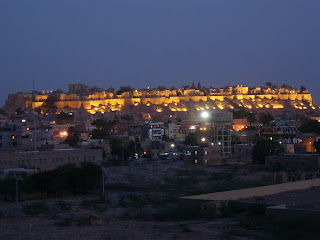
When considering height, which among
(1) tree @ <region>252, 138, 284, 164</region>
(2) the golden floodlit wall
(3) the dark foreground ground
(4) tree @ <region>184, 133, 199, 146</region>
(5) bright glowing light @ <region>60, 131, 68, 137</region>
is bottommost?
(3) the dark foreground ground

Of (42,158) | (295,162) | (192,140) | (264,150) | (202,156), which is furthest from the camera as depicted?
(192,140)

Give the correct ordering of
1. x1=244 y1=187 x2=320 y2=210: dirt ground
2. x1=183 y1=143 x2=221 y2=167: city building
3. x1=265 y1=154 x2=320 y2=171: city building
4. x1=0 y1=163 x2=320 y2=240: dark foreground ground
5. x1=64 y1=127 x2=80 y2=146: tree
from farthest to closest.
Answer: x1=64 y1=127 x2=80 y2=146: tree, x1=183 y1=143 x2=221 y2=167: city building, x1=265 y1=154 x2=320 y2=171: city building, x1=244 y1=187 x2=320 y2=210: dirt ground, x1=0 y1=163 x2=320 y2=240: dark foreground ground

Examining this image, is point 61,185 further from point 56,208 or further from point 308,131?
point 308,131

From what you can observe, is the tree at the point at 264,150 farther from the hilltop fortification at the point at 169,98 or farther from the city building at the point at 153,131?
the hilltop fortification at the point at 169,98

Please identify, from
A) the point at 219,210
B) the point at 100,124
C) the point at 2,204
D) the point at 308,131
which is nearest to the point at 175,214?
the point at 219,210

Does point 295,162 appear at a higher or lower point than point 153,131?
lower

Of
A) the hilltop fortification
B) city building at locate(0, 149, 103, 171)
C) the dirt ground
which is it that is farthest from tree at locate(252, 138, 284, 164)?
the hilltop fortification

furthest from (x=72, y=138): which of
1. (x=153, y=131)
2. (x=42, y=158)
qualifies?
(x=42, y=158)

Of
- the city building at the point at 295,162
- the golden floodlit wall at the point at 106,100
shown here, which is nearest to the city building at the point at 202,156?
the city building at the point at 295,162

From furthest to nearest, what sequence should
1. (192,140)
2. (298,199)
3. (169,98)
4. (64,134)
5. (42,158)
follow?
1. (169,98)
2. (64,134)
3. (192,140)
4. (42,158)
5. (298,199)

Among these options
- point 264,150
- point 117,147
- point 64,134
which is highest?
point 64,134

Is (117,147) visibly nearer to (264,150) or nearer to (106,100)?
(264,150)

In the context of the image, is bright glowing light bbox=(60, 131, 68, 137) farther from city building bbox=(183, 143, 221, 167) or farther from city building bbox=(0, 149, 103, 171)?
city building bbox=(0, 149, 103, 171)

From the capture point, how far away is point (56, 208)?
18875 mm
